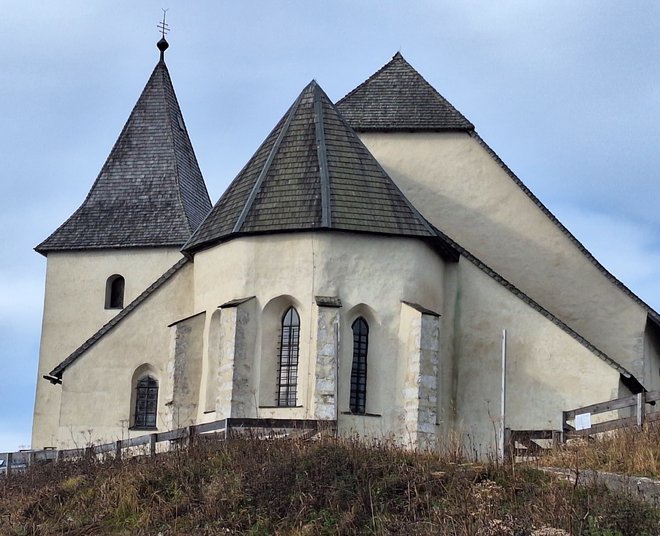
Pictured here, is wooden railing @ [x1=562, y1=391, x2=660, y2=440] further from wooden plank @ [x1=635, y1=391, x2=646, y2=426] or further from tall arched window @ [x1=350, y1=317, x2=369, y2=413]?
tall arched window @ [x1=350, y1=317, x2=369, y2=413]

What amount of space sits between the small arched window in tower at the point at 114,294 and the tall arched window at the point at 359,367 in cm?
1636

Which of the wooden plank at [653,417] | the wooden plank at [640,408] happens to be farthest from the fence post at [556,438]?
the wooden plank at [653,417]

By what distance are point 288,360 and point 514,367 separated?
567 cm

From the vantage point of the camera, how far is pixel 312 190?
91.0ft

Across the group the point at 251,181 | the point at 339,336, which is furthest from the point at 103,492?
the point at 251,181

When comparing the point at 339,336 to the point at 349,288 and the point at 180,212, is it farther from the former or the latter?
the point at 180,212

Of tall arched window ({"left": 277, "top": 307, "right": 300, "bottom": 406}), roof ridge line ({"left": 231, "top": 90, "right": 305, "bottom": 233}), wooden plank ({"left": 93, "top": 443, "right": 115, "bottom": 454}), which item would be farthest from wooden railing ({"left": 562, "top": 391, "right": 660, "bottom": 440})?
roof ridge line ({"left": 231, "top": 90, "right": 305, "bottom": 233})

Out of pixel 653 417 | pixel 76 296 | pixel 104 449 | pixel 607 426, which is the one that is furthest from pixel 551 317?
pixel 76 296

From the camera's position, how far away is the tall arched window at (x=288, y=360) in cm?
2667

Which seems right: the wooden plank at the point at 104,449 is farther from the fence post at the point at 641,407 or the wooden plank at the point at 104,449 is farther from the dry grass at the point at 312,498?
the fence post at the point at 641,407

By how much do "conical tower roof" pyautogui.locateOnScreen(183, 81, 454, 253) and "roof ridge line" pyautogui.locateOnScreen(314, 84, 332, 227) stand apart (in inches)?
0.9

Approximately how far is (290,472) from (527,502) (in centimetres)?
373

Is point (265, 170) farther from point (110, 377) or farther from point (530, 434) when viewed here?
point (530, 434)

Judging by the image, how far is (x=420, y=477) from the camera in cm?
1766
